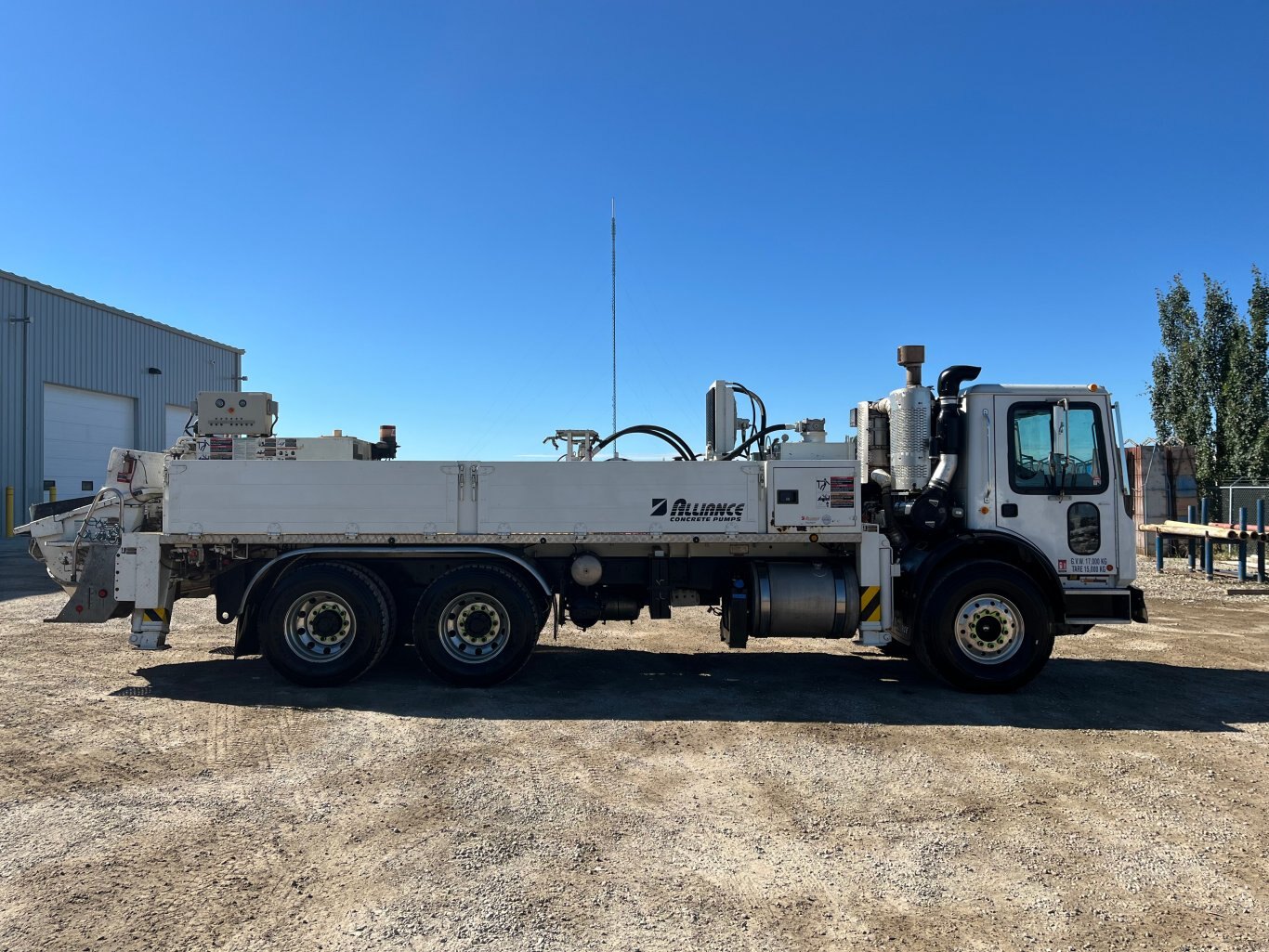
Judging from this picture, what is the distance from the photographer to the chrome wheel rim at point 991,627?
261 inches

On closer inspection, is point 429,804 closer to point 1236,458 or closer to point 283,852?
point 283,852

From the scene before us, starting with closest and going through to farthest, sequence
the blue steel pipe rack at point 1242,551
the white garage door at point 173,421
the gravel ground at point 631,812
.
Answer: the gravel ground at point 631,812 → the blue steel pipe rack at point 1242,551 → the white garage door at point 173,421

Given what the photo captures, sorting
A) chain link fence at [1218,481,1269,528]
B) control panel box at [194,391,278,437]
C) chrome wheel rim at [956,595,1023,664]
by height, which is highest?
control panel box at [194,391,278,437]

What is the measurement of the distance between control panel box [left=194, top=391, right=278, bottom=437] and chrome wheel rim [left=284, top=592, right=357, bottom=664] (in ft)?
6.01

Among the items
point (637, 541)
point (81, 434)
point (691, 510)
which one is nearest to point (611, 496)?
point (637, 541)

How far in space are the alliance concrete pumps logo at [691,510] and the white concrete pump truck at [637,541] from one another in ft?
0.06

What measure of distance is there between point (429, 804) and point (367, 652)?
276cm

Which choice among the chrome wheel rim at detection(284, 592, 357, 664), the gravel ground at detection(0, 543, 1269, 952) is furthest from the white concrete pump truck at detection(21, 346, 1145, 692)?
the gravel ground at detection(0, 543, 1269, 952)

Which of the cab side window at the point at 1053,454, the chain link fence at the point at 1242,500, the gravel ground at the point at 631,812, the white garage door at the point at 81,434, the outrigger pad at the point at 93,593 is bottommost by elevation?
the gravel ground at the point at 631,812

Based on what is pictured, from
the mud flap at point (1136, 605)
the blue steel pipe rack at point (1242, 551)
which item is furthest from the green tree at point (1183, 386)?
the mud flap at point (1136, 605)

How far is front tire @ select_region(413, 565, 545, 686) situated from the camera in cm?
667

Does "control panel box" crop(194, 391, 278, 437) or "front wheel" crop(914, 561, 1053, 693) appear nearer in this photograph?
"front wheel" crop(914, 561, 1053, 693)

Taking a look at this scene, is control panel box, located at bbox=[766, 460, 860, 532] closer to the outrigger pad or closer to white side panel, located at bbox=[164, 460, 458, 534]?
white side panel, located at bbox=[164, 460, 458, 534]

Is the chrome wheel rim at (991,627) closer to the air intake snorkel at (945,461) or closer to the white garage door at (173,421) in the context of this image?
the air intake snorkel at (945,461)
